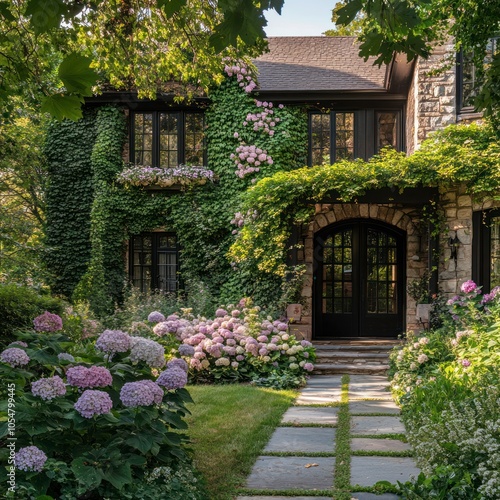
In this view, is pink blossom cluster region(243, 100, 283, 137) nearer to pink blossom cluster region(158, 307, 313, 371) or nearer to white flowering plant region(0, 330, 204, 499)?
pink blossom cluster region(158, 307, 313, 371)

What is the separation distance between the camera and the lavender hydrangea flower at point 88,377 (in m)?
3.79

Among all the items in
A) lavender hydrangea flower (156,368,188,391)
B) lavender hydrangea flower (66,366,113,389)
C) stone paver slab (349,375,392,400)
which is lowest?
stone paver slab (349,375,392,400)

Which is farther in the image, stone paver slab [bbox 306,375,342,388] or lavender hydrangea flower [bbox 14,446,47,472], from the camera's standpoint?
stone paver slab [bbox 306,375,342,388]

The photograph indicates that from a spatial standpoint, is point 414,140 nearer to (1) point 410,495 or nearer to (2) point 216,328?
(2) point 216,328

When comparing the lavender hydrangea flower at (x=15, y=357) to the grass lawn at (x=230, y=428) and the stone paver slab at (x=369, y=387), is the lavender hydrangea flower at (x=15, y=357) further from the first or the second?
the stone paver slab at (x=369, y=387)

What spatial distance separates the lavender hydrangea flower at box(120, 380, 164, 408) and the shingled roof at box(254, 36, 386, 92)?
10708 mm

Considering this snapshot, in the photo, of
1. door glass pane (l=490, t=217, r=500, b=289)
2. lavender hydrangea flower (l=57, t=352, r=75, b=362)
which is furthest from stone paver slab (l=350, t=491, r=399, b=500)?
door glass pane (l=490, t=217, r=500, b=289)

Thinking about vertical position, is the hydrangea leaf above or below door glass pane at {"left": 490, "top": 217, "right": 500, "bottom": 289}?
above

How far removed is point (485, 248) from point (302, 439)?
634 cm

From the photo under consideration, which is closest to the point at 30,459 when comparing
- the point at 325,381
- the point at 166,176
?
the point at 325,381

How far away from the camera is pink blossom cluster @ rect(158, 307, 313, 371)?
31.3ft

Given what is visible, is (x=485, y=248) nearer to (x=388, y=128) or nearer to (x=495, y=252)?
(x=495, y=252)

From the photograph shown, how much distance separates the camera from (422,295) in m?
12.1

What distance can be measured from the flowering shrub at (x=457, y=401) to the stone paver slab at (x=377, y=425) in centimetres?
14
